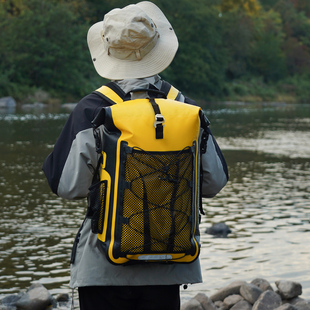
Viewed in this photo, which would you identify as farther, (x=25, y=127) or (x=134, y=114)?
(x=25, y=127)

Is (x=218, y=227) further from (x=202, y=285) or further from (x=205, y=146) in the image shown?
(x=205, y=146)

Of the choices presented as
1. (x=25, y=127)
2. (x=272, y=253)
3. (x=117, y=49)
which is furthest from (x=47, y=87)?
(x=117, y=49)

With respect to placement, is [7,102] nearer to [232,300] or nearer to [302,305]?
[232,300]

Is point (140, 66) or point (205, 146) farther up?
point (140, 66)

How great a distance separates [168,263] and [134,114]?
558mm

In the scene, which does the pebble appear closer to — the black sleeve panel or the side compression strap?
the side compression strap

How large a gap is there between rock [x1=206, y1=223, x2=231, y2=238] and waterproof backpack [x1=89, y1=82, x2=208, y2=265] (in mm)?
6295

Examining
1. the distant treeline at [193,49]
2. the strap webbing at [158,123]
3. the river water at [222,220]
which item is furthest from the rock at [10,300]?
the distant treeline at [193,49]

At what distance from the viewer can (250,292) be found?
5.43 m

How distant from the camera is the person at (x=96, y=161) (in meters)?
2.41

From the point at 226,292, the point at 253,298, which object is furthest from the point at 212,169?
the point at 226,292

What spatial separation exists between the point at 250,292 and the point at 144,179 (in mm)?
3364

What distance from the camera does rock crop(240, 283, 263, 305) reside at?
17.7 ft

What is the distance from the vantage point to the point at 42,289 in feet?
18.6
